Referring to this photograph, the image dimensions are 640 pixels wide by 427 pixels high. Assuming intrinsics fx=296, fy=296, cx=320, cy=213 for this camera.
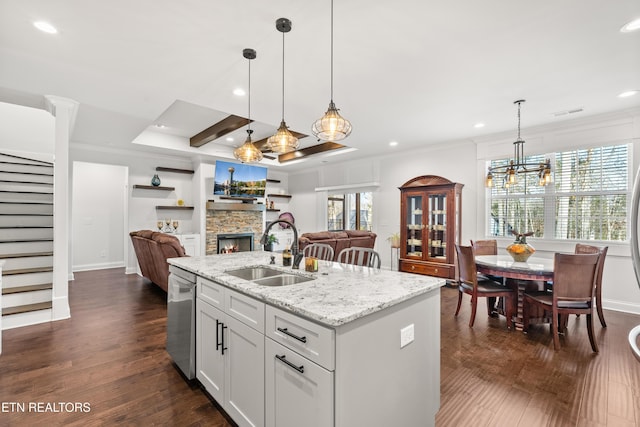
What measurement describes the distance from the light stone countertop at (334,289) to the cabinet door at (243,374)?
0.81 ft

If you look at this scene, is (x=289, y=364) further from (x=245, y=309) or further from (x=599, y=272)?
(x=599, y=272)

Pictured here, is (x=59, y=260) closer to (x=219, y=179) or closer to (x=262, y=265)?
(x=262, y=265)

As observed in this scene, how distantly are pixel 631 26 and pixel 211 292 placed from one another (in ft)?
12.0

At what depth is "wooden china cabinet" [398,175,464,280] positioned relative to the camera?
17.3ft

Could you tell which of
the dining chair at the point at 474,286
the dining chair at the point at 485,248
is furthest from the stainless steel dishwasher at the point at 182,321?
the dining chair at the point at 485,248

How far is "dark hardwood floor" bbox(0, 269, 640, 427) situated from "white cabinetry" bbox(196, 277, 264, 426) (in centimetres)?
22

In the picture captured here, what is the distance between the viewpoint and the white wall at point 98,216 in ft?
21.9

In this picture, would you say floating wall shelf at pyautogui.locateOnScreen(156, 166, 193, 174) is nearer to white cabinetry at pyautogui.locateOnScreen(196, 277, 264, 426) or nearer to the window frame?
white cabinetry at pyautogui.locateOnScreen(196, 277, 264, 426)

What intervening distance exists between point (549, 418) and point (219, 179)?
6756 mm

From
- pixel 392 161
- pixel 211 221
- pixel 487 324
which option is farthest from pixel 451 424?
pixel 211 221

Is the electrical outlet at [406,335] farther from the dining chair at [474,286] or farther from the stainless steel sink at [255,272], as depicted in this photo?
the dining chair at [474,286]

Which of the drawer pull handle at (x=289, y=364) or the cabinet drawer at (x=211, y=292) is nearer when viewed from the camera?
the drawer pull handle at (x=289, y=364)

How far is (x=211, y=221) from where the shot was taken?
7.11 metres

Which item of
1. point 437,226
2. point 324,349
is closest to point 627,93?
point 437,226
